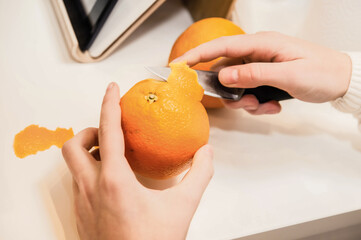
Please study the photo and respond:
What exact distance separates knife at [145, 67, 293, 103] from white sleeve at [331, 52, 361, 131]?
11 cm

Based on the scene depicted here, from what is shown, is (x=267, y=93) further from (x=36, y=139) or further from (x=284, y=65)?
(x=36, y=139)

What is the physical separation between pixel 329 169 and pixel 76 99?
60 centimetres

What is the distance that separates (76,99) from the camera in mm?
668

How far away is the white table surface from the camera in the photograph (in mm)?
532

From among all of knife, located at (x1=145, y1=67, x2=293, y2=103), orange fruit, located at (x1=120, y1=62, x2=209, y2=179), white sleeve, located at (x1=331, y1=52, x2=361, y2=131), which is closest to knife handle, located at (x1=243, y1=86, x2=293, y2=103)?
knife, located at (x1=145, y1=67, x2=293, y2=103)

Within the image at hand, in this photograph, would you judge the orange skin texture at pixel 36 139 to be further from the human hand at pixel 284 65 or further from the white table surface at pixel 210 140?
the human hand at pixel 284 65

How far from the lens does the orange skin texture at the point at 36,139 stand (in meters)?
0.57

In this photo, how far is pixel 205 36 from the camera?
64 cm

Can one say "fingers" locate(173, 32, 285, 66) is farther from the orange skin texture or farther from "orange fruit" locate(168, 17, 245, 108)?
the orange skin texture

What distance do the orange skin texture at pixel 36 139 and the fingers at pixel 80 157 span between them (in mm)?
133

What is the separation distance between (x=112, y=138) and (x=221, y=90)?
26 cm

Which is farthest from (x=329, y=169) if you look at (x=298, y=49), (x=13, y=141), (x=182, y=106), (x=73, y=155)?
(x=13, y=141)

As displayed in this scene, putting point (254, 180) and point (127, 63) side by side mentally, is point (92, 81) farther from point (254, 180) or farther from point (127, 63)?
point (254, 180)

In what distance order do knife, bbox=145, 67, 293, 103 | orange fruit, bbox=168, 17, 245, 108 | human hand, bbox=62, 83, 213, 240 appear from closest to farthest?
human hand, bbox=62, 83, 213, 240
knife, bbox=145, 67, 293, 103
orange fruit, bbox=168, 17, 245, 108
